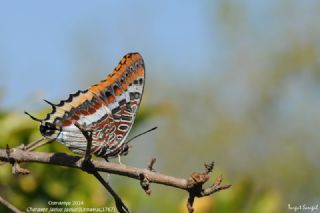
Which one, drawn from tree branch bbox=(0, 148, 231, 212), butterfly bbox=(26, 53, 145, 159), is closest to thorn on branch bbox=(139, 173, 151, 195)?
tree branch bbox=(0, 148, 231, 212)

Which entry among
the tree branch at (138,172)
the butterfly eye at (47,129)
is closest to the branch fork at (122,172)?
the tree branch at (138,172)

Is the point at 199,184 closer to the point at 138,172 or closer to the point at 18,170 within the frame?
the point at 138,172

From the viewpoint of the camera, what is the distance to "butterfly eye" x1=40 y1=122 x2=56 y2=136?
279 centimetres

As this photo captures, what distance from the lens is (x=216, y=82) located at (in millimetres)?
12359

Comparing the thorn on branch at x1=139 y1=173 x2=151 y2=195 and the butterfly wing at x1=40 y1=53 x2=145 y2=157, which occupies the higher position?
the butterfly wing at x1=40 y1=53 x2=145 y2=157

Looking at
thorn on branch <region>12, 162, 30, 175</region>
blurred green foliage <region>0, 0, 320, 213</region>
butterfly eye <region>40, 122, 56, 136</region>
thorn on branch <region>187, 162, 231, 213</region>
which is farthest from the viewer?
blurred green foliage <region>0, 0, 320, 213</region>

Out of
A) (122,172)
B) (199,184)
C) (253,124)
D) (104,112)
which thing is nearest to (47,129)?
(104,112)

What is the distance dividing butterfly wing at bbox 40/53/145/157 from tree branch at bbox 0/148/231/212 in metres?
0.23

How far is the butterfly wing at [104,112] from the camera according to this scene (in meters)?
2.83

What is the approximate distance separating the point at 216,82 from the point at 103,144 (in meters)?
9.53

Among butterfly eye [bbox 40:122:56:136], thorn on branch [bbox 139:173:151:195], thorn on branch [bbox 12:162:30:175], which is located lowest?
thorn on branch [bbox 12:162:30:175]

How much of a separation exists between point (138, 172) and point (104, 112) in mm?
747

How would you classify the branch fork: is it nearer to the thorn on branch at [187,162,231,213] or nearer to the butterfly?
the thorn on branch at [187,162,231,213]

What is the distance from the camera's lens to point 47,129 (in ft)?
9.21
